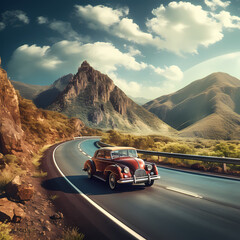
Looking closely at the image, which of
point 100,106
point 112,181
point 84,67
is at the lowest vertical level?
point 112,181

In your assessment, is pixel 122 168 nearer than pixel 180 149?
Yes

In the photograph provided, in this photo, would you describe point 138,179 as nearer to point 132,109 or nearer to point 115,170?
point 115,170

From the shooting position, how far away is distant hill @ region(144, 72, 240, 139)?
90.4 m

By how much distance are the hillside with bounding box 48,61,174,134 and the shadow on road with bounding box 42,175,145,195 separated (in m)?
98.6

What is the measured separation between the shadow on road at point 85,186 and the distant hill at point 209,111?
85.4m

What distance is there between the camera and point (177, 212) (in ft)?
16.5

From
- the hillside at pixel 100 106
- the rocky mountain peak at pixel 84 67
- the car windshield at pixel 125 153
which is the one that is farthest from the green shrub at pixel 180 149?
the rocky mountain peak at pixel 84 67

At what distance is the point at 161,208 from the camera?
5.36m

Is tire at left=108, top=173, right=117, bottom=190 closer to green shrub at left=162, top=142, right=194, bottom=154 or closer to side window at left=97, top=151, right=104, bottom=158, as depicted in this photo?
side window at left=97, top=151, right=104, bottom=158

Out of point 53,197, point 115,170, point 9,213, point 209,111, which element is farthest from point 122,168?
point 209,111

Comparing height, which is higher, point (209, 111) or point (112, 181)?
point (209, 111)

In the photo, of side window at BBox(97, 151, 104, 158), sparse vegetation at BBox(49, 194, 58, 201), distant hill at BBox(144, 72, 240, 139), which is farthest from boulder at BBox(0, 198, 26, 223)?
distant hill at BBox(144, 72, 240, 139)

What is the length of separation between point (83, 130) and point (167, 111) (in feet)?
409

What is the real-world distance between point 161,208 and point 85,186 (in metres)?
3.70
